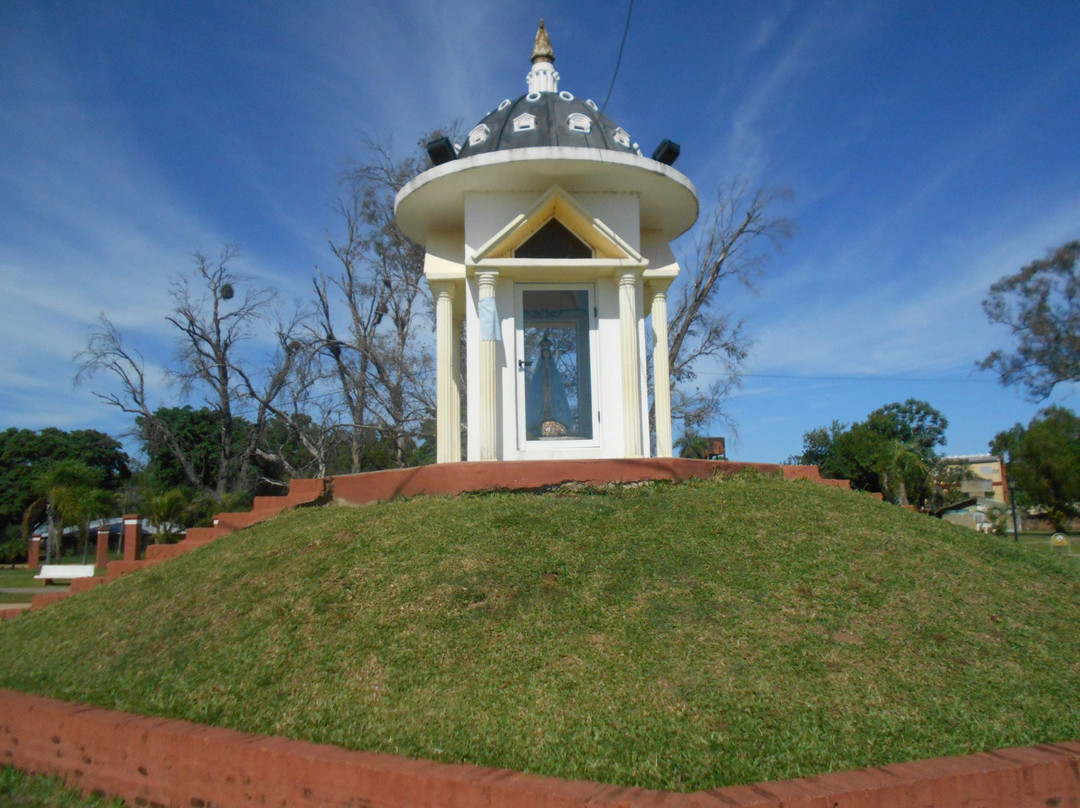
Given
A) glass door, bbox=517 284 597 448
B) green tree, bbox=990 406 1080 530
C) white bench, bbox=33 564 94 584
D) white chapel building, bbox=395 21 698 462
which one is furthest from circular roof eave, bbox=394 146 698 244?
green tree, bbox=990 406 1080 530

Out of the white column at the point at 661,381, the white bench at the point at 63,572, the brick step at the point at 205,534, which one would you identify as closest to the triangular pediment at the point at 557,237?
the white column at the point at 661,381

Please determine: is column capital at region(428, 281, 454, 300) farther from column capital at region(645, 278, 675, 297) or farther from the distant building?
the distant building

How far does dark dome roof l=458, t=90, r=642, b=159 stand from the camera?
328 inches

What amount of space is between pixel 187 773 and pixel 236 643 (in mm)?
1072

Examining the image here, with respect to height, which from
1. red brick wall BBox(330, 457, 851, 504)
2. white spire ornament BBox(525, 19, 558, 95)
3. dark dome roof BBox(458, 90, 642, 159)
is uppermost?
white spire ornament BBox(525, 19, 558, 95)

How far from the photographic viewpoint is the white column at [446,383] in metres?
8.59

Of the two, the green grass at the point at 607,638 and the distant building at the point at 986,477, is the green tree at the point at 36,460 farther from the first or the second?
the distant building at the point at 986,477

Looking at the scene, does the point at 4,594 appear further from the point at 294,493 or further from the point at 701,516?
the point at 701,516

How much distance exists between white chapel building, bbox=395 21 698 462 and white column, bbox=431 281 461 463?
0.02 m

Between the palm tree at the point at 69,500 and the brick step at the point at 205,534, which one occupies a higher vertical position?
the palm tree at the point at 69,500

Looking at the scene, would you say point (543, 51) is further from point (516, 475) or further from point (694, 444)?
point (694, 444)

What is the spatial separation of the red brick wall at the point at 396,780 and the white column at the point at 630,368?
15.7 ft

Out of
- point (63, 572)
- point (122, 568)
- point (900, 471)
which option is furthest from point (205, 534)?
point (900, 471)

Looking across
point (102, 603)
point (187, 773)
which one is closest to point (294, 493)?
point (102, 603)
